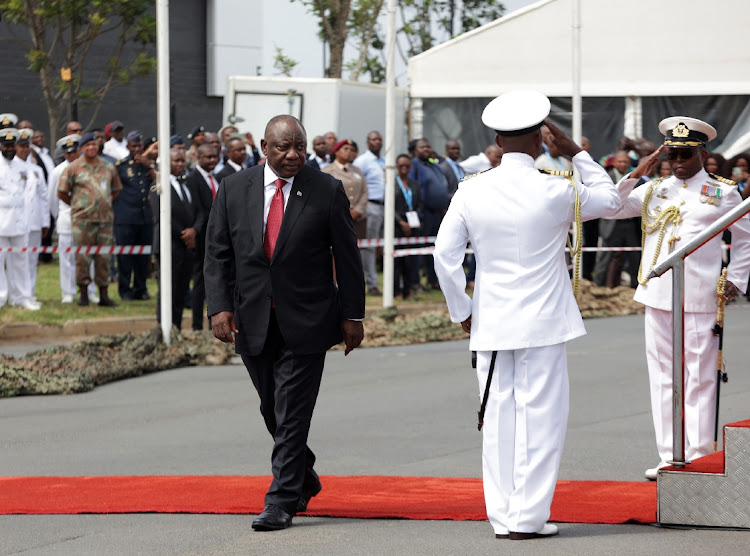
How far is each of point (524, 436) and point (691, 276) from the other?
211cm

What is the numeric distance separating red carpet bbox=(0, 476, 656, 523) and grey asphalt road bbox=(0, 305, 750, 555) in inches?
6.6

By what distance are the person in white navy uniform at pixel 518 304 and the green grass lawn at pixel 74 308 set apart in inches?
395

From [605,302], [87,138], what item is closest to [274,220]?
[87,138]

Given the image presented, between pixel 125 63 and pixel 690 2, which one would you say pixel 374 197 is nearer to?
pixel 690 2

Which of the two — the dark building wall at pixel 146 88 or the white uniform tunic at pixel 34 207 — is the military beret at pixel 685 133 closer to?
the white uniform tunic at pixel 34 207

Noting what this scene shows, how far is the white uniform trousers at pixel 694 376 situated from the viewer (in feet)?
26.4

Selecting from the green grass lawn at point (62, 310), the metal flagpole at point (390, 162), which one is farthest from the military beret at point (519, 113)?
the metal flagpole at point (390, 162)

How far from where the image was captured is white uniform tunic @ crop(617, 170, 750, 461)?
8.02m

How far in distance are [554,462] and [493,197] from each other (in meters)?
1.24

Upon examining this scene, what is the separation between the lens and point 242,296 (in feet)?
22.8

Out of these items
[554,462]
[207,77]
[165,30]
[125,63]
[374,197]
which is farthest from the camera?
[207,77]

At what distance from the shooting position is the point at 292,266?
22.5 ft

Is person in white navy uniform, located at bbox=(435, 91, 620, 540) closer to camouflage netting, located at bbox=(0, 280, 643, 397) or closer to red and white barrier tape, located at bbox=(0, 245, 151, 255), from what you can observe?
camouflage netting, located at bbox=(0, 280, 643, 397)

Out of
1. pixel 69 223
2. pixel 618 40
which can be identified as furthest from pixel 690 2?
pixel 69 223
